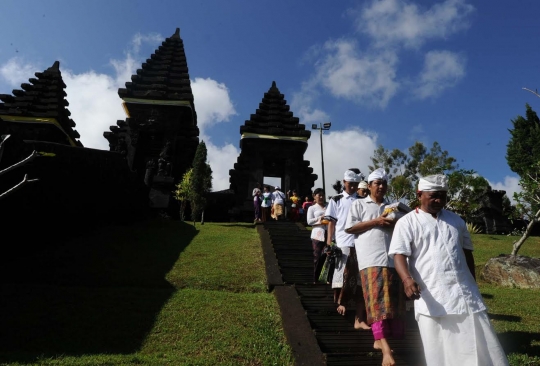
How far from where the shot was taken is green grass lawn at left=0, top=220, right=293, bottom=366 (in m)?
4.07

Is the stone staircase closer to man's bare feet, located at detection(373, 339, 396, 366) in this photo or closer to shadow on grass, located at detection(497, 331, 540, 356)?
man's bare feet, located at detection(373, 339, 396, 366)

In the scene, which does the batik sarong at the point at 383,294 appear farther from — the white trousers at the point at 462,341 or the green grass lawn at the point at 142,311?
the green grass lawn at the point at 142,311

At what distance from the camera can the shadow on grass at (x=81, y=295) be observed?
434cm

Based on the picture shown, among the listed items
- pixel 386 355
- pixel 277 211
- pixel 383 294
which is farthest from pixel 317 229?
pixel 277 211

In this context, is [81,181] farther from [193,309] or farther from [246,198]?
[246,198]

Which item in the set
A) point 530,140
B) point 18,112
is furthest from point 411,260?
point 530,140

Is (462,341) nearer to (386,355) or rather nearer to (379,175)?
(386,355)

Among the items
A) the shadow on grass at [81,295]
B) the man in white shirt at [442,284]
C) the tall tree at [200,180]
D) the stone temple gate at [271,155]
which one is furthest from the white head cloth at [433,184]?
the stone temple gate at [271,155]

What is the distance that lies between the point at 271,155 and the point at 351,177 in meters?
15.1

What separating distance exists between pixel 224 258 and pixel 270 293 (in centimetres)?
231

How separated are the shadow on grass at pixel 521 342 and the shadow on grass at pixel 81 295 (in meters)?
3.79

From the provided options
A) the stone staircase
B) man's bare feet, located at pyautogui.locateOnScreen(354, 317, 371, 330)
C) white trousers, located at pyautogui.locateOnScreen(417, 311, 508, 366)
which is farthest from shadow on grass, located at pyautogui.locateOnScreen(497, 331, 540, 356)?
white trousers, located at pyautogui.locateOnScreen(417, 311, 508, 366)

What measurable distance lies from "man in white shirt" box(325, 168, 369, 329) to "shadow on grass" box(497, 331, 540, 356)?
1435 mm

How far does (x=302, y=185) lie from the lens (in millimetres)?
20500
